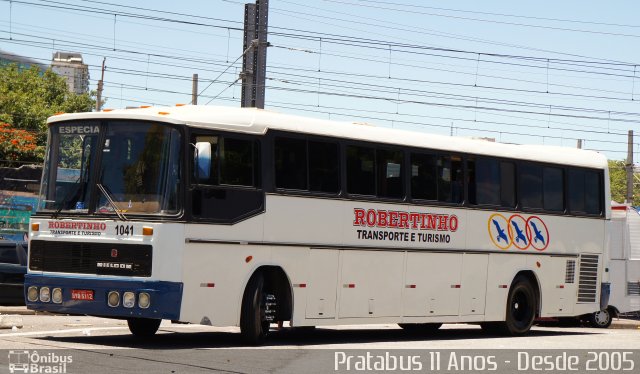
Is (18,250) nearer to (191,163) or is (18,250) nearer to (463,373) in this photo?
(191,163)

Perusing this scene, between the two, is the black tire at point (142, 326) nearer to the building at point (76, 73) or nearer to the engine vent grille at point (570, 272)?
the engine vent grille at point (570, 272)

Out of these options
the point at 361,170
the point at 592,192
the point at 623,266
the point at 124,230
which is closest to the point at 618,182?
the point at 623,266

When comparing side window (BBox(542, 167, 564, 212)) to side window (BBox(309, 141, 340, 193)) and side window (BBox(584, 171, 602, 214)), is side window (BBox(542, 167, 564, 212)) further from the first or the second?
side window (BBox(309, 141, 340, 193))

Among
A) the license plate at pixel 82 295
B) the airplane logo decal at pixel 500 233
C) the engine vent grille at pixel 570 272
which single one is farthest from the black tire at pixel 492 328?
the license plate at pixel 82 295

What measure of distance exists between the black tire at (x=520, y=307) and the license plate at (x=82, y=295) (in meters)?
9.49

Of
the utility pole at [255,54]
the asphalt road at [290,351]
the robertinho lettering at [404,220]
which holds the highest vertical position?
the utility pole at [255,54]

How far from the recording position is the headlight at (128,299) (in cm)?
1623

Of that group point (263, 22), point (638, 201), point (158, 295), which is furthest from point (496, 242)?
point (638, 201)

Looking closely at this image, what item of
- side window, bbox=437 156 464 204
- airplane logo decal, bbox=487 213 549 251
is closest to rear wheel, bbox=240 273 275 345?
side window, bbox=437 156 464 204

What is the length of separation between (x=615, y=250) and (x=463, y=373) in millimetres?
20061

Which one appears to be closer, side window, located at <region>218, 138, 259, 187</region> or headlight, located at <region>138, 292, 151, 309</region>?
headlight, located at <region>138, 292, 151, 309</region>

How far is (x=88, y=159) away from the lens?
17.0 meters

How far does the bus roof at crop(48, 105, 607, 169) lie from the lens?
1702 centimetres

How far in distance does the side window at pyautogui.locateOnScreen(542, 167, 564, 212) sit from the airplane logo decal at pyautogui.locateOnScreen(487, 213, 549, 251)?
53cm
